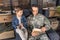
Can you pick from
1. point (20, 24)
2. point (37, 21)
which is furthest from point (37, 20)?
point (20, 24)

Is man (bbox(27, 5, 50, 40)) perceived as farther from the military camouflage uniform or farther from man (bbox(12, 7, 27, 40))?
man (bbox(12, 7, 27, 40))

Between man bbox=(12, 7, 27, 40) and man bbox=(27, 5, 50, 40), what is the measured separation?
0.35ft

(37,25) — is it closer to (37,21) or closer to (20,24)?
(37,21)

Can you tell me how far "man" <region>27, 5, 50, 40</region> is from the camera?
2385mm

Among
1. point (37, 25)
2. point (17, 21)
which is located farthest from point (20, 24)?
point (37, 25)

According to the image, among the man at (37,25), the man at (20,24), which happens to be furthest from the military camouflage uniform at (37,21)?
the man at (20,24)

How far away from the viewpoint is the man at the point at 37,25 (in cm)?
239

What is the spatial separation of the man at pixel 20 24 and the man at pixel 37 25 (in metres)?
0.11

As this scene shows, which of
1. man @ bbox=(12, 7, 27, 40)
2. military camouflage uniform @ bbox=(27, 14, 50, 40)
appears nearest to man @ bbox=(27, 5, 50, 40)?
military camouflage uniform @ bbox=(27, 14, 50, 40)

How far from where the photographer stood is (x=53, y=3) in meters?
3.03

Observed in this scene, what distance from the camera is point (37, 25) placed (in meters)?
2.52

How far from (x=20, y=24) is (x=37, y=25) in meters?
0.31

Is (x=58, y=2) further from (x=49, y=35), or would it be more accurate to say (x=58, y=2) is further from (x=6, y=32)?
(x=6, y=32)

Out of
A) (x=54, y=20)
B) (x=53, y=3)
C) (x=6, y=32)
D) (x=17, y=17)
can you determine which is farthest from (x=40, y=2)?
(x=6, y=32)
